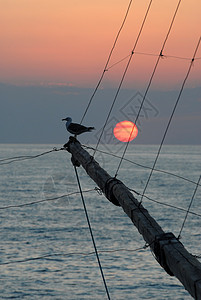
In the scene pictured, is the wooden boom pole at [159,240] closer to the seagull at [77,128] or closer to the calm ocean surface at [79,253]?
the seagull at [77,128]

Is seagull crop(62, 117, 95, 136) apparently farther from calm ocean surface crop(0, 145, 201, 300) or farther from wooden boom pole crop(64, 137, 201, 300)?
calm ocean surface crop(0, 145, 201, 300)

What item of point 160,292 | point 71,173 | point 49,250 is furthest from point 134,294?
point 71,173

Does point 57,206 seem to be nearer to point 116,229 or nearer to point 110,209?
point 110,209

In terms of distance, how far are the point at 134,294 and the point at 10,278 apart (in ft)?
37.9

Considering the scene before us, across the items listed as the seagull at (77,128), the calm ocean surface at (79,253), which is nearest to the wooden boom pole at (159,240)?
the seagull at (77,128)

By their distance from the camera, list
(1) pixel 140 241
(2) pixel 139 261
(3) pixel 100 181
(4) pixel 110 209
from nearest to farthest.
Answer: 1. (3) pixel 100 181
2. (2) pixel 139 261
3. (1) pixel 140 241
4. (4) pixel 110 209

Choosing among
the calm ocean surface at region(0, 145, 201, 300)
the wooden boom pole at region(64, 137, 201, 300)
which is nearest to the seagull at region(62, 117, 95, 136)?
the wooden boom pole at region(64, 137, 201, 300)

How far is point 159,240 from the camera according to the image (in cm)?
901

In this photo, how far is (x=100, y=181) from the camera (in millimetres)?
13211

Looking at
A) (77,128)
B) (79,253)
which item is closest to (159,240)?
(77,128)

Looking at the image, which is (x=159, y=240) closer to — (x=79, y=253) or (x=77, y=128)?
(x=77, y=128)

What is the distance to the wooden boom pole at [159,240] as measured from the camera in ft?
24.3

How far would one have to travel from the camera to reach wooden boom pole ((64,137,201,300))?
7.40 m

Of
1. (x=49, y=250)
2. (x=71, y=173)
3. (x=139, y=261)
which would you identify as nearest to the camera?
(x=139, y=261)
